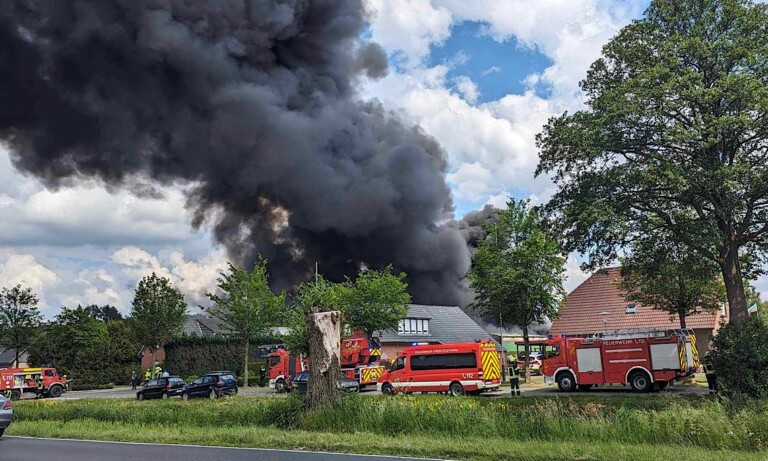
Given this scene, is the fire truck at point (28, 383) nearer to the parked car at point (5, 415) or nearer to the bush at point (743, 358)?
the parked car at point (5, 415)

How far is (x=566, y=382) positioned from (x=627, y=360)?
3.02m

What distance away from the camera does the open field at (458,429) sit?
10492mm

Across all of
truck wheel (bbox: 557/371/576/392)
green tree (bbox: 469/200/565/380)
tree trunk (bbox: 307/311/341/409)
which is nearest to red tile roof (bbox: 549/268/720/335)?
Result: green tree (bbox: 469/200/565/380)

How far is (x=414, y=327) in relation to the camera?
57781mm

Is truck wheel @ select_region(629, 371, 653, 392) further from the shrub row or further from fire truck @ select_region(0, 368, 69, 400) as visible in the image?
fire truck @ select_region(0, 368, 69, 400)

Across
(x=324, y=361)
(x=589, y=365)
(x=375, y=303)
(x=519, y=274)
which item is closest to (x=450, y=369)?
(x=589, y=365)

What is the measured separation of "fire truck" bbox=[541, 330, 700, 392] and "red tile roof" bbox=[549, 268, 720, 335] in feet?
57.8

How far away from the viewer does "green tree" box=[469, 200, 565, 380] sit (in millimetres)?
35188

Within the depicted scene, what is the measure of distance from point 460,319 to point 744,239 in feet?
142

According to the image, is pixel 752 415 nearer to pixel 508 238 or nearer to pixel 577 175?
pixel 577 175

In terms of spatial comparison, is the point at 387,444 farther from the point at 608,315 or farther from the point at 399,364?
the point at 608,315

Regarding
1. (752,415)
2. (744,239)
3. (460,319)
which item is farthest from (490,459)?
(460,319)

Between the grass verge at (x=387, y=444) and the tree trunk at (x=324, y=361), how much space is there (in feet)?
3.97

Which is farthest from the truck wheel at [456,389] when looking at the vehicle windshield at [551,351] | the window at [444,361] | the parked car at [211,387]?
the parked car at [211,387]
